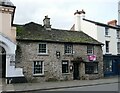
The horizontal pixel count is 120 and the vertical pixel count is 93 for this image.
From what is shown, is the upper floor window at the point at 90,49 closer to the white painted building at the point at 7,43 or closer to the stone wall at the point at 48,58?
the stone wall at the point at 48,58

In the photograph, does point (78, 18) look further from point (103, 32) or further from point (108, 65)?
point (108, 65)

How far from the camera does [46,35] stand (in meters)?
28.7

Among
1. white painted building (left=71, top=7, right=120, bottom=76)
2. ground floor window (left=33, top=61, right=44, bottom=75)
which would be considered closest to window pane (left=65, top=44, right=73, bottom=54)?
ground floor window (left=33, top=61, right=44, bottom=75)

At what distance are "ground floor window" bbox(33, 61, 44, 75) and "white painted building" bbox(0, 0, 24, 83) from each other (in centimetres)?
252

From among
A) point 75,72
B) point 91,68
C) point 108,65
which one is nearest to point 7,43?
point 75,72

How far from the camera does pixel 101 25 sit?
3400 cm

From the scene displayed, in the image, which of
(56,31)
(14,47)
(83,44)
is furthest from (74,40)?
(14,47)

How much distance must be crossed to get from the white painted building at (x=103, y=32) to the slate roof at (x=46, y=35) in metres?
1.66

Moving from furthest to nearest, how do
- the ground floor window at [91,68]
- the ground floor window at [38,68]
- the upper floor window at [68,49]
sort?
the ground floor window at [91,68] → the upper floor window at [68,49] → the ground floor window at [38,68]

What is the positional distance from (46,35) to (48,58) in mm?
3098

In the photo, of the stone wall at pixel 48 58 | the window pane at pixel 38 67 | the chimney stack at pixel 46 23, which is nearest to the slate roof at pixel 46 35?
the chimney stack at pixel 46 23

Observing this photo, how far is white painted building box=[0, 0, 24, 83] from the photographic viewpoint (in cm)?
2316

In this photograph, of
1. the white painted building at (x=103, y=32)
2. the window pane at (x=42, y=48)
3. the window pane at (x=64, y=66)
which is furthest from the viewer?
the white painted building at (x=103, y=32)

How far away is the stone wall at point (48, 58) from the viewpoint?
84.4ft
